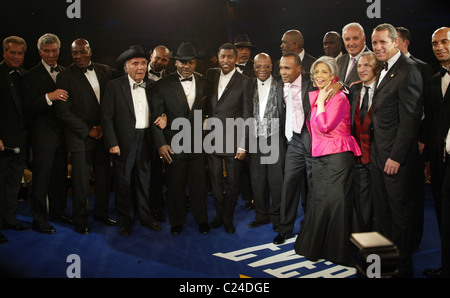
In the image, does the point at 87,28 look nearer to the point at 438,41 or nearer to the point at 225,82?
the point at 225,82

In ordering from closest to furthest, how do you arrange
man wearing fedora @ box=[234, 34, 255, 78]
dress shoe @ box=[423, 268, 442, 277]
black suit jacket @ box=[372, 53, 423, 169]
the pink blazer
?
1. black suit jacket @ box=[372, 53, 423, 169]
2. dress shoe @ box=[423, 268, 442, 277]
3. the pink blazer
4. man wearing fedora @ box=[234, 34, 255, 78]

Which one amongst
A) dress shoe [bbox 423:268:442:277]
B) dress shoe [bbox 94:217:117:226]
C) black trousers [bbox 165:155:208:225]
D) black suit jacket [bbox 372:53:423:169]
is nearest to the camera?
black suit jacket [bbox 372:53:423:169]

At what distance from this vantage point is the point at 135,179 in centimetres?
430

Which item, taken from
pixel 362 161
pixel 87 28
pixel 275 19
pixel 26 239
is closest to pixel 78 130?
pixel 26 239

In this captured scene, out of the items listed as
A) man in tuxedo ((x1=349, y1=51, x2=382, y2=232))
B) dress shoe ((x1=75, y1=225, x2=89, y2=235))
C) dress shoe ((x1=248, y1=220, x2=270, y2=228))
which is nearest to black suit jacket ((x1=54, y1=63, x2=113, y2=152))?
dress shoe ((x1=75, y1=225, x2=89, y2=235))

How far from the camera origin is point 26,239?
4016 millimetres

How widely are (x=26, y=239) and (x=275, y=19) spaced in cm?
656

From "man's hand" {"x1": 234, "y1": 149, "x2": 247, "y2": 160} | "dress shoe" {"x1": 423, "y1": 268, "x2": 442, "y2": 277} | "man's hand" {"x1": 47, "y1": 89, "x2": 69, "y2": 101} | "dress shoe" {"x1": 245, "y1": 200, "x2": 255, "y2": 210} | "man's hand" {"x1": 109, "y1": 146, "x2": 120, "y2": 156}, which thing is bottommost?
"dress shoe" {"x1": 423, "y1": 268, "x2": 442, "y2": 277}

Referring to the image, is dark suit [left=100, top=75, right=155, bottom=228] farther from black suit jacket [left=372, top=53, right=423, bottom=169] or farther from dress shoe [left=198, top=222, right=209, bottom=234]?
black suit jacket [left=372, top=53, right=423, bottom=169]

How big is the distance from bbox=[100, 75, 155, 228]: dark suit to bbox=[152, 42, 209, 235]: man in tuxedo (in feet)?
0.72

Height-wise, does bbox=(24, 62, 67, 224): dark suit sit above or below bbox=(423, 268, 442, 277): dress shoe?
above

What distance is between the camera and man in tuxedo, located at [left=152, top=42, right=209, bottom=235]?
412 cm

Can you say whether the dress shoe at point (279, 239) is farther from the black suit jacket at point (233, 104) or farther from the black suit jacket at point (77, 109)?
the black suit jacket at point (77, 109)

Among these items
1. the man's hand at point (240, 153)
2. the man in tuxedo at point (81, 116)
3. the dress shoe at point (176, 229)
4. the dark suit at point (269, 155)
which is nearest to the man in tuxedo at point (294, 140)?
the dark suit at point (269, 155)
